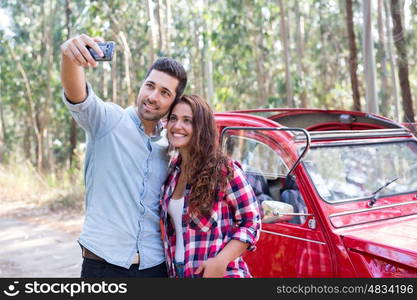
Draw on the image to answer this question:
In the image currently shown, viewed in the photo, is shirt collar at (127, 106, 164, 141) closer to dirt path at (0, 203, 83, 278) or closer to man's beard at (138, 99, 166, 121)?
man's beard at (138, 99, 166, 121)

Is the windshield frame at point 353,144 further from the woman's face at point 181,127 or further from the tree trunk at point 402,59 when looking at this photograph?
the tree trunk at point 402,59

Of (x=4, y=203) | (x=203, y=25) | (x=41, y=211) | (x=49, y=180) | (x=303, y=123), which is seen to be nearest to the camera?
(x=303, y=123)

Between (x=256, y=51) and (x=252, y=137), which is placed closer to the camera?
(x=252, y=137)

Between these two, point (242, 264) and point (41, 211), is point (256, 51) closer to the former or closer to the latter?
point (41, 211)

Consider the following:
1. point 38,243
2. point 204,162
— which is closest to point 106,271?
point 204,162

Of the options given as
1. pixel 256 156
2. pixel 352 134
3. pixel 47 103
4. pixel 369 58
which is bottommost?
pixel 256 156

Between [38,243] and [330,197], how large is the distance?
6.37 meters

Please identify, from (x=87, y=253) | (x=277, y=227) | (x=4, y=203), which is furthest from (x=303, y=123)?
(x=4, y=203)

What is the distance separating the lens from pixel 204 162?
241 centimetres

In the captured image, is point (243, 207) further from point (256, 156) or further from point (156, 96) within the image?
point (256, 156)

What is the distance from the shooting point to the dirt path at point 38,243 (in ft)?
→ 22.3

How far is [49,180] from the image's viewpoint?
13.6 m

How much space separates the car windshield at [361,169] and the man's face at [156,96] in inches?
55.1

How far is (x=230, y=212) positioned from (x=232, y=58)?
1838 cm
